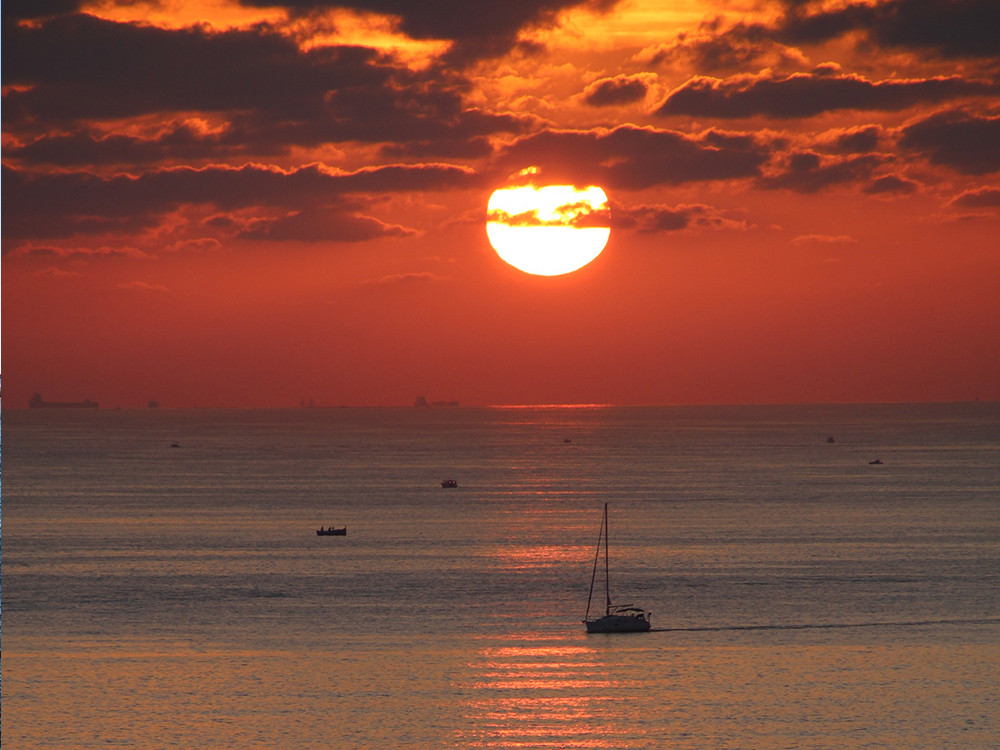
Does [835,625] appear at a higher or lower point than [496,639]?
higher

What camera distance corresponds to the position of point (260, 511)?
186875mm

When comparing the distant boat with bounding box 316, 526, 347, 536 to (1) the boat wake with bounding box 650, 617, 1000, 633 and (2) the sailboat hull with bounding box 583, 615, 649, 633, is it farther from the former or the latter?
(1) the boat wake with bounding box 650, 617, 1000, 633

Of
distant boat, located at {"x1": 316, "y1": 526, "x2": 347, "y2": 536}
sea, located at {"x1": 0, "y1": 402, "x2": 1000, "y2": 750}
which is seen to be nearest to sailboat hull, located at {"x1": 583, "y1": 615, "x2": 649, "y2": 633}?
sea, located at {"x1": 0, "y1": 402, "x2": 1000, "y2": 750}

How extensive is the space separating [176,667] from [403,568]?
4349 cm

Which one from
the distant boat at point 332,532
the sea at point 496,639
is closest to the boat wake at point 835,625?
the sea at point 496,639

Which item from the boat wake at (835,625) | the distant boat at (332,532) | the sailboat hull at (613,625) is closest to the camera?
the sailboat hull at (613,625)

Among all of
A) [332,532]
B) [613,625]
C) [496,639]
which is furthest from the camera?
[332,532]

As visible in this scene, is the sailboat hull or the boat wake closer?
the sailboat hull

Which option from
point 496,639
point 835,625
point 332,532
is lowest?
point 496,639

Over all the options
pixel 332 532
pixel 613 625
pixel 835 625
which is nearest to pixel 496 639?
pixel 613 625

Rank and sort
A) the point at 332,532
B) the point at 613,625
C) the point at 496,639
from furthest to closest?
1. the point at 332,532
2. the point at 613,625
3. the point at 496,639

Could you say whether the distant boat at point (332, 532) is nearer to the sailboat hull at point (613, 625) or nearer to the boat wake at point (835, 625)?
the sailboat hull at point (613, 625)

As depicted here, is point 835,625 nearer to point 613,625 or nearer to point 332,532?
point 613,625

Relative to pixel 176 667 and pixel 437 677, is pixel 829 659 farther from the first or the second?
pixel 176 667
